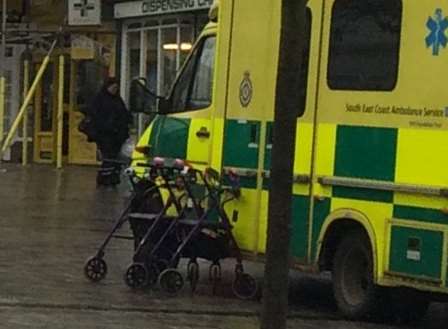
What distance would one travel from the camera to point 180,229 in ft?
36.8

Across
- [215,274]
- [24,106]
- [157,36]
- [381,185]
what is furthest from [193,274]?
[24,106]

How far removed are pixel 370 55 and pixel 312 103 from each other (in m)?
0.64

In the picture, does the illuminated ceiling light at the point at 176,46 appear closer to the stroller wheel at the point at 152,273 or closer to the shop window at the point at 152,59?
the shop window at the point at 152,59

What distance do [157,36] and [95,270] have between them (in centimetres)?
1509

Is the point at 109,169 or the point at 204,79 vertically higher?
the point at 204,79

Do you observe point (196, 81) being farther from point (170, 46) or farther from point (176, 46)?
point (170, 46)

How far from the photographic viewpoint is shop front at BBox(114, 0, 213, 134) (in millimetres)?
24812

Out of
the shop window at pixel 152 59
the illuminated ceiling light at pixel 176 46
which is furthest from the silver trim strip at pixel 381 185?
the shop window at pixel 152 59

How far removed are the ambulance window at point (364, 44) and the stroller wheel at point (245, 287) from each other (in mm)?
1808

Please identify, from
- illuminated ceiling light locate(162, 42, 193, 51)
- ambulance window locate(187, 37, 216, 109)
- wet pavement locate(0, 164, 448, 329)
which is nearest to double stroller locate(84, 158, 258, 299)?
wet pavement locate(0, 164, 448, 329)

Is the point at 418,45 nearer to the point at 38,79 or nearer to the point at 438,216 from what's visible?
the point at 438,216

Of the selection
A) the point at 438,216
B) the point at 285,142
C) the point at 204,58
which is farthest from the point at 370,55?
the point at 285,142

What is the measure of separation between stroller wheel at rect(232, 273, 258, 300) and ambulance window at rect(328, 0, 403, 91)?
1.81 meters

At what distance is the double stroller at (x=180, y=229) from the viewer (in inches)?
438
